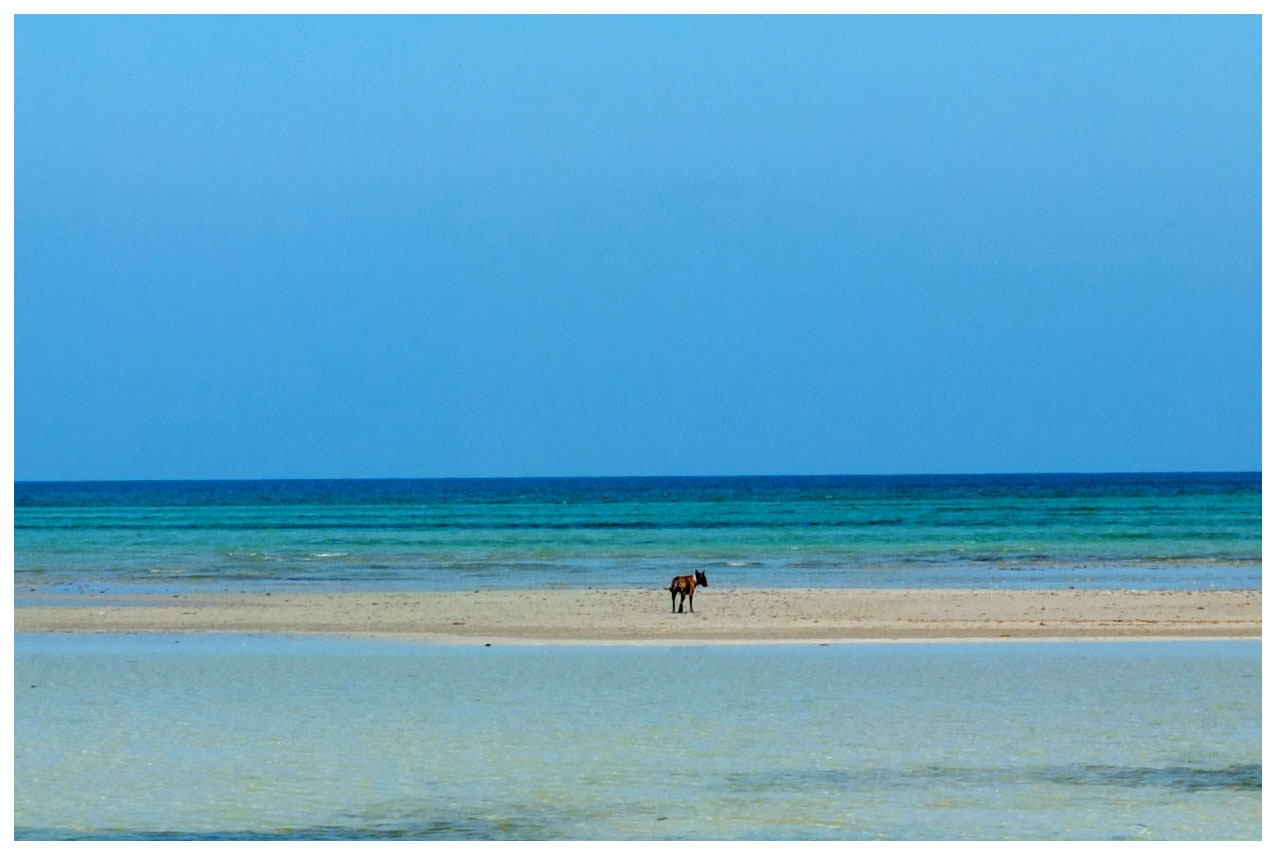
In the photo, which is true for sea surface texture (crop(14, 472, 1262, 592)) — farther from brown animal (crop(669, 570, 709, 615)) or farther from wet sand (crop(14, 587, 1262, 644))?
brown animal (crop(669, 570, 709, 615))

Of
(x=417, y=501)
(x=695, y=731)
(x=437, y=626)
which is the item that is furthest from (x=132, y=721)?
(x=417, y=501)

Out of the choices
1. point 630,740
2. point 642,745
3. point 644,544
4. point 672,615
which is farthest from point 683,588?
point 644,544

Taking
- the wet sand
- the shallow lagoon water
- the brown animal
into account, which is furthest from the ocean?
the brown animal

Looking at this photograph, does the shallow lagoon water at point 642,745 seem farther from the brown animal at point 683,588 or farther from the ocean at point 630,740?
the brown animal at point 683,588

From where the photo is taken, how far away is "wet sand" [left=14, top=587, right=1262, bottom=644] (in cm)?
2234

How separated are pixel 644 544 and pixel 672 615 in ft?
86.2

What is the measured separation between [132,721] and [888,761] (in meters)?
5.74

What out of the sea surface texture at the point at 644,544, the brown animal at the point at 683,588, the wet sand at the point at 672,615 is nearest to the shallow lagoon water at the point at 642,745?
the wet sand at the point at 672,615

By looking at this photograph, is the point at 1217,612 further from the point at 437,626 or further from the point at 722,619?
the point at 437,626

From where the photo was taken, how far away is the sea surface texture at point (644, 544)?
35406 mm

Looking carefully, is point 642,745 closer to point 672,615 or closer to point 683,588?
point 672,615

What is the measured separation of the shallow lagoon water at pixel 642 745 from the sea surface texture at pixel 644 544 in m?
14.5

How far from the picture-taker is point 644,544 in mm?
52000
